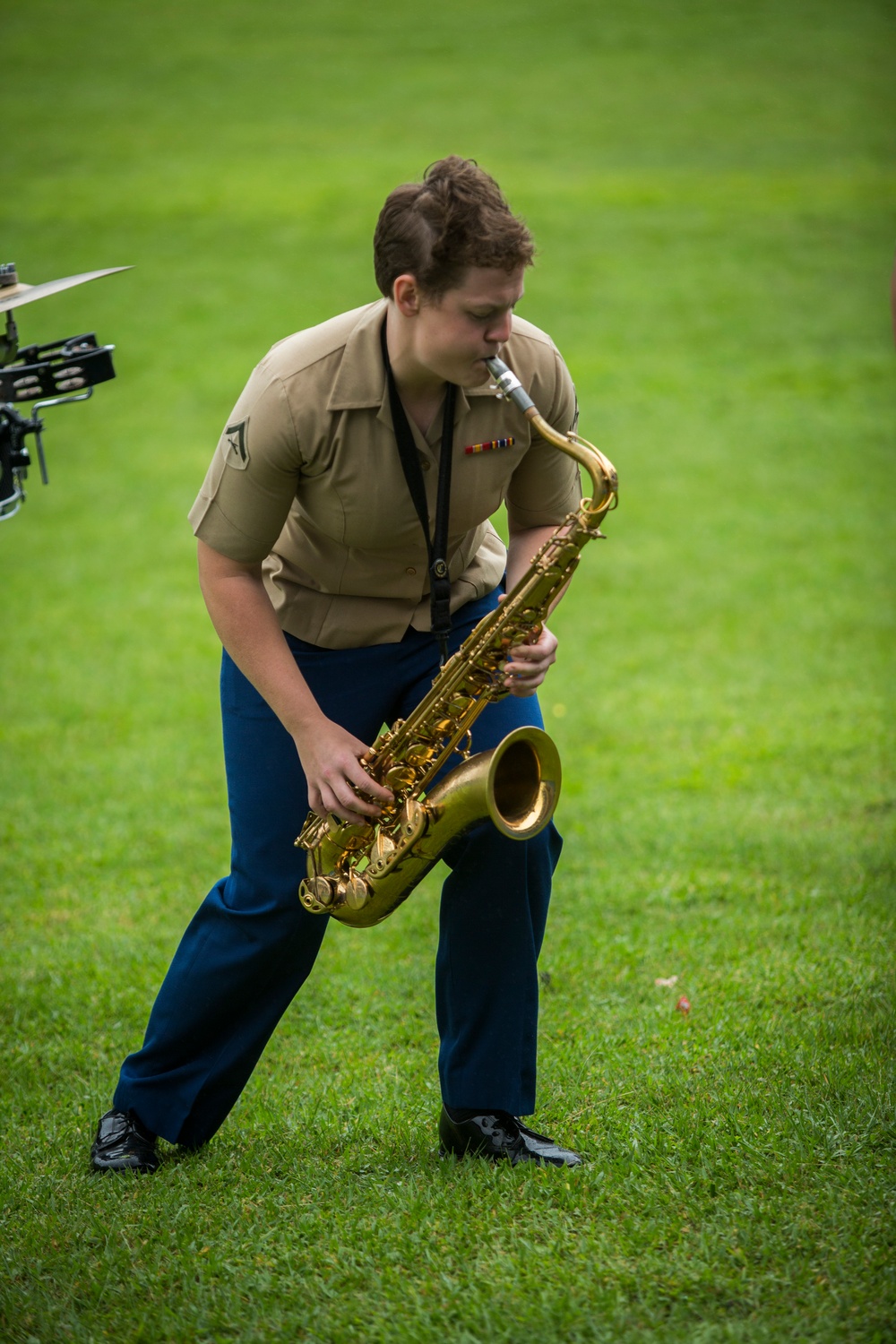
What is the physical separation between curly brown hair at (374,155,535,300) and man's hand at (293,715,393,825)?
1016 mm

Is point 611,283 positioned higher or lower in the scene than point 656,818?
higher

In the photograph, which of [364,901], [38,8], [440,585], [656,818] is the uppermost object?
[38,8]

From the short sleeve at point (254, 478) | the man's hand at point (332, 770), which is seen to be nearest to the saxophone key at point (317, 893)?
the man's hand at point (332, 770)

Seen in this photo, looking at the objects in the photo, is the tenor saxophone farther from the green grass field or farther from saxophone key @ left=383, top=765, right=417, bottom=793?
the green grass field

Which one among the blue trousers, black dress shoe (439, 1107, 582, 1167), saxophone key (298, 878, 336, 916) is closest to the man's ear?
the blue trousers

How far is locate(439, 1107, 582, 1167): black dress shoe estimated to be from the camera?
338 cm

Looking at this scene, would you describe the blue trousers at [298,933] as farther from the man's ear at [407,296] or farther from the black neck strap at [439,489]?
the man's ear at [407,296]

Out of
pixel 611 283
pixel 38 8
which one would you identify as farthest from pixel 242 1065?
pixel 38 8

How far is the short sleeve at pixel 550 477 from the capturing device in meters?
3.36

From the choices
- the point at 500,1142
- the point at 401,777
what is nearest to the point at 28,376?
the point at 401,777

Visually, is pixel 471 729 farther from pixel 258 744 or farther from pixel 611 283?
pixel 611 283

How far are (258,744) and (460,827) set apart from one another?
Result: 1.80ft

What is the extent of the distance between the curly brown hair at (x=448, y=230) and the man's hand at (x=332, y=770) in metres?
1.02

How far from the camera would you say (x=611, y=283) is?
1762 cm
